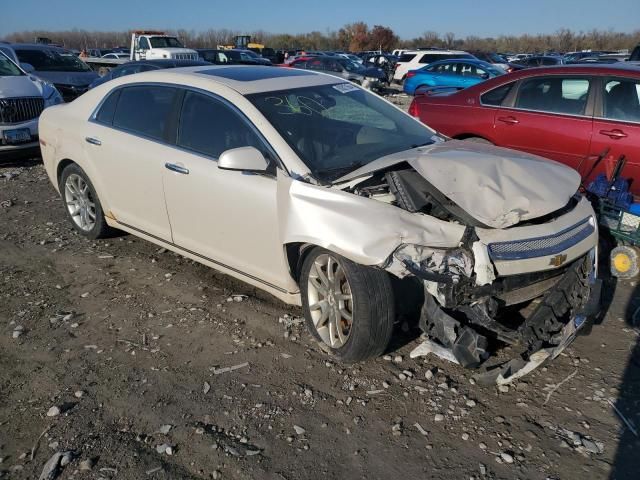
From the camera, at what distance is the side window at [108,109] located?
15.9ft

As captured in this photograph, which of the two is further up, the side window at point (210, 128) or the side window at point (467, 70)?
the side window at point (210, 128)

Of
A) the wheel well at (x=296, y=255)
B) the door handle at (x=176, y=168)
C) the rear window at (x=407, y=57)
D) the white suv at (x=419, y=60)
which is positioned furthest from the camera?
the rear window at (x=407, y=57)

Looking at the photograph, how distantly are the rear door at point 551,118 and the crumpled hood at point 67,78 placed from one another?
10694mm

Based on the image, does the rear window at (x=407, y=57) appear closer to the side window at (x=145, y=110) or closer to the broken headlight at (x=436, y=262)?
the side window at (x=145, y=110)

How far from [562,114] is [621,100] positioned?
1.84ft

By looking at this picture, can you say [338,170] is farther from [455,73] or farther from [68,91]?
[455,73]

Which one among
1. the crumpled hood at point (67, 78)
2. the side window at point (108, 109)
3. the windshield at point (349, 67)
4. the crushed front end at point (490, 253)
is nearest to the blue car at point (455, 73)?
the windshield at point (349, 67)

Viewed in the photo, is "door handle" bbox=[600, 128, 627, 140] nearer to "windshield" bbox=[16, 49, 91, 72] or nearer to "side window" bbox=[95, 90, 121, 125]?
"side window" bbox=[95, 90, 121, 125]

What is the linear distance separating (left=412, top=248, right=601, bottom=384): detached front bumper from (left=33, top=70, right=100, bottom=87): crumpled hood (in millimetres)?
12591

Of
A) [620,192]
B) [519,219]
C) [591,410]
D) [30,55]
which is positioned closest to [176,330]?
[519,219]

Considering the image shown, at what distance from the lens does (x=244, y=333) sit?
12.5ft

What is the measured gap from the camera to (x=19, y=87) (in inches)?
356

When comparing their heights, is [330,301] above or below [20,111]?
below

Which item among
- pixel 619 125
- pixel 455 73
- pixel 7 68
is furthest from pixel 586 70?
pixel 455 73
